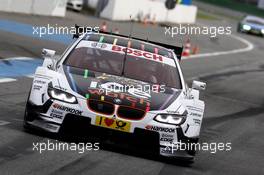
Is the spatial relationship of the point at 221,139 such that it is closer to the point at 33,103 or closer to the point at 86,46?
the point at 86,46

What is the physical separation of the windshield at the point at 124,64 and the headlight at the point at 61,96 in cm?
108

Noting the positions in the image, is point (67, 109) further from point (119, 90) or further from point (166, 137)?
point (166, 137)

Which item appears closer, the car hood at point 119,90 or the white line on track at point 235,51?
the car hood at point 119,90

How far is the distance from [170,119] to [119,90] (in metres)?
0.67

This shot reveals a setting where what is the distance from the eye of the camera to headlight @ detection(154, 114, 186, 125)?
8914 millimetres

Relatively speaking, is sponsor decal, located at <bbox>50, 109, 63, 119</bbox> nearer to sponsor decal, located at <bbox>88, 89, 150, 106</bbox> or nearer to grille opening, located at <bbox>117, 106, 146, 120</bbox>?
sponsor decal, located at <bbox>88, 89, 150, 106</bbox>

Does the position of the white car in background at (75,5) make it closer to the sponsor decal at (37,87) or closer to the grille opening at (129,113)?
the sponsor decal at (37,87)

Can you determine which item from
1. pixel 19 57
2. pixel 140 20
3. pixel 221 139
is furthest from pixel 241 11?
pixel 221 139

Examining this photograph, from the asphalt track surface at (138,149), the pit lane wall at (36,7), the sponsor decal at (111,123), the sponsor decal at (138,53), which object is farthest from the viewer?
the pit lane wall at (36,7)

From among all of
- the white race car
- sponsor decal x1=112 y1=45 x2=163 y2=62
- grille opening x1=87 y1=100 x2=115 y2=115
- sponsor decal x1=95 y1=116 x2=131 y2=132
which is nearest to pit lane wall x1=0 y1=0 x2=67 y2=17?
sponsor decal x1=112 y1=45 x2=163 y2=62

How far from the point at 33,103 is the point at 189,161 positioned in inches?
74.6

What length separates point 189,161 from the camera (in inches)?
363

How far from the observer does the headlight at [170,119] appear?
891 centimetres

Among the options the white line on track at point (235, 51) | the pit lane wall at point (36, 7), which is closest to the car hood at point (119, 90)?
the white line on track at point (235, 51)
